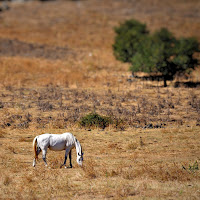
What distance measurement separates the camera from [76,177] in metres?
11.1

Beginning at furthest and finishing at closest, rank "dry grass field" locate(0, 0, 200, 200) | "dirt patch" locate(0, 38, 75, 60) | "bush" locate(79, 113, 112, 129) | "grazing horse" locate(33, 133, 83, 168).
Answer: "dirt patch" locate(0, 38, 75, 60), "bush" locate(79, 113, 112, 129), "grazing horse" locate(33, 133, 83, 168), "dry grass field" locate(0, 0, 200, 200)

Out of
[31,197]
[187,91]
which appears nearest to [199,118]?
[187,91]

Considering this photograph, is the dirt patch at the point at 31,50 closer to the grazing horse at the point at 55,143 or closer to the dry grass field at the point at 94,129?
the dry grass field at the point at 94,129

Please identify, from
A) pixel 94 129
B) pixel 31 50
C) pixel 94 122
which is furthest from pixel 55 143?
pixel 31 50

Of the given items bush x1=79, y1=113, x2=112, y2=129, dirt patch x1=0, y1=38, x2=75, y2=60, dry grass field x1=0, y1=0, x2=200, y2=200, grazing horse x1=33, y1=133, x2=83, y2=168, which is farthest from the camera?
dirt patch x1=0, y1=38, x2=75, y2=60

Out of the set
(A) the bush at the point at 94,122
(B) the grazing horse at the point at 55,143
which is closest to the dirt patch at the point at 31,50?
(A) the bush at the point at 94,122

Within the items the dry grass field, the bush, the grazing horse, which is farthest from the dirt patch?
the grazing horse

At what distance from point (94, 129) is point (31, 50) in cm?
3252

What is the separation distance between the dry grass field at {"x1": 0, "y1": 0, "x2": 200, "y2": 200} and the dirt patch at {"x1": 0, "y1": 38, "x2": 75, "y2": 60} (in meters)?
0.14

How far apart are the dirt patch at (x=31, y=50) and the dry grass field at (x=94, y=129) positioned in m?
0.14

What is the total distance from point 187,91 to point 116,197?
66.2 feet

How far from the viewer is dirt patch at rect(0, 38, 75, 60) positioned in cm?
4500

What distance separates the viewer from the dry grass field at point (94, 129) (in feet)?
34.7

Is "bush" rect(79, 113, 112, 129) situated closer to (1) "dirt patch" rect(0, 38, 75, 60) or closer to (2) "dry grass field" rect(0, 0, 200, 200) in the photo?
(2) "dry grass field" rect(0, 0, 200, 200)
